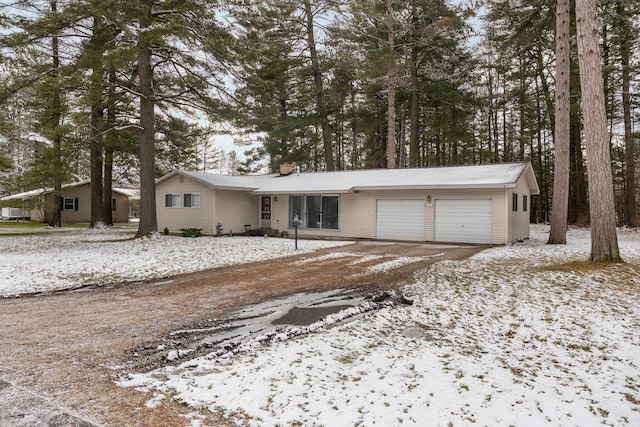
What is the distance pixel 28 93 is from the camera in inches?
642

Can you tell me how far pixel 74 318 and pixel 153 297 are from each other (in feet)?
4.19

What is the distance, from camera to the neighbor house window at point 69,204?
26889 millimetres

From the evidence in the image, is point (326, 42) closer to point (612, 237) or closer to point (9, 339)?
point (612, 237)

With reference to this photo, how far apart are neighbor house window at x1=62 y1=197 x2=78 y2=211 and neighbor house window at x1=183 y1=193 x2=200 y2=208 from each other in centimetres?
1454

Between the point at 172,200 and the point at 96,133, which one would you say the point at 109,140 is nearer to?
the point at 96,133

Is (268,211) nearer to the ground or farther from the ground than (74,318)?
farther from the ground

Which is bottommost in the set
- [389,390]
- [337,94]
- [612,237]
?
[389,390]

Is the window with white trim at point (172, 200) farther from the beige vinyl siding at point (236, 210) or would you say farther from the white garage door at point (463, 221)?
the white garage door at point (463, 221)

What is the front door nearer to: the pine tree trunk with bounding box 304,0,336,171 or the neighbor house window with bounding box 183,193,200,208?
the neighbor house window with bounding box 183,193,200,208

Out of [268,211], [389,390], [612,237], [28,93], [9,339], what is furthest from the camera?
[268,211]

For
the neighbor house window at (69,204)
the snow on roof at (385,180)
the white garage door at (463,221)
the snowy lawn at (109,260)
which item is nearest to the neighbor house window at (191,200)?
the snow on roof at (385,180)

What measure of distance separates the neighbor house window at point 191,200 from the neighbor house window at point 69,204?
14.5 metres

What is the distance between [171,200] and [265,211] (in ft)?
14.6

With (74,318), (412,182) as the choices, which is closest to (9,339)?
(74,318)
